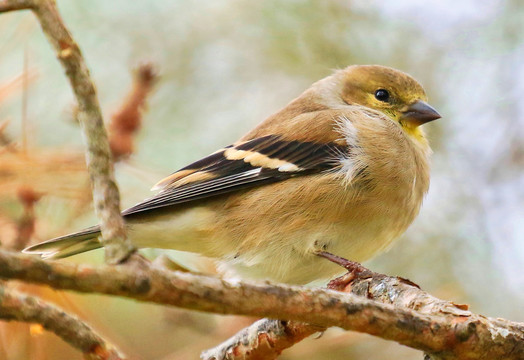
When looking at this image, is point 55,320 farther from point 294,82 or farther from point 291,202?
point 294,82

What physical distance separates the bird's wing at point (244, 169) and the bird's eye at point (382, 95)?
882mm

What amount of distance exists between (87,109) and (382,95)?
9.89 feet

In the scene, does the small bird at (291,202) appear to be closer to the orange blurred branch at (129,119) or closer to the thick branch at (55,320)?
the orange blurred branch at (129,119)

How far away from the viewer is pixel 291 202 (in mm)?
3650

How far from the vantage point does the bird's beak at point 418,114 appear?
14.4ft

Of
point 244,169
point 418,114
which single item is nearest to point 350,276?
point 244,169

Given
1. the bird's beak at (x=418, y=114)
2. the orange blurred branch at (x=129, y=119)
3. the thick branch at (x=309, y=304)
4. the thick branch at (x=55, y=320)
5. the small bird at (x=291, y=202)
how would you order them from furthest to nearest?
1. the bird's beak at (x=418, y=114)
2. the small bird at (x=291, y=202)
3. the orange blurred branch at (x=129, y=119)
4. the thick branch at (x=55, y=320)
5. the thick branch at (x=309, y=304)

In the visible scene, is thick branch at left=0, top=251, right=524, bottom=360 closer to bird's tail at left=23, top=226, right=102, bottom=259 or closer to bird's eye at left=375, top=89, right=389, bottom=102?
bird's tail at left=23, top=226, right=102, bottom=259

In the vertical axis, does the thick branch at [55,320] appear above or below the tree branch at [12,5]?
below

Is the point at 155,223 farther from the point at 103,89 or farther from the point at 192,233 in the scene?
the point at 103,89

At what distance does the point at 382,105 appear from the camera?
15.0 feet

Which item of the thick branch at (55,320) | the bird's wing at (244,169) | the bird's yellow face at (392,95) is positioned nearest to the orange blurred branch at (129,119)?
the bird's wing at (244,169)

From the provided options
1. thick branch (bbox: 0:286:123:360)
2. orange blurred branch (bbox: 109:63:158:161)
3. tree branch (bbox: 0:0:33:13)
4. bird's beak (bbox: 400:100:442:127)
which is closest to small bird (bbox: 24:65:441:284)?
bird's beak (bbox: 400:100:442:127)

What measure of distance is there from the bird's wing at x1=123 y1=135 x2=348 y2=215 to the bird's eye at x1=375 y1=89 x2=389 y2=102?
2.89ft
